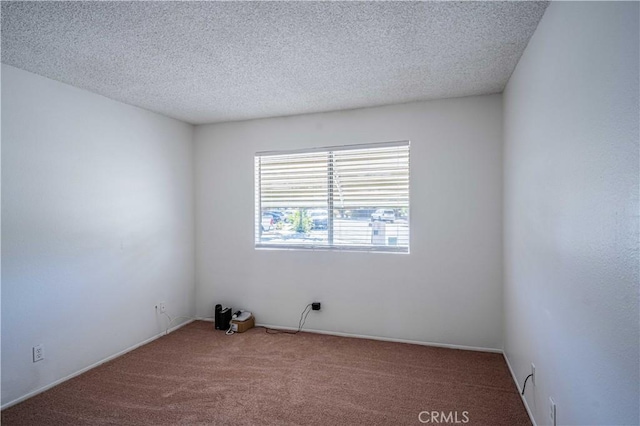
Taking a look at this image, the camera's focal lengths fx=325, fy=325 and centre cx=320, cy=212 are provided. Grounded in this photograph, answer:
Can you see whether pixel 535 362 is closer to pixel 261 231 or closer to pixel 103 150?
pixel 261 231

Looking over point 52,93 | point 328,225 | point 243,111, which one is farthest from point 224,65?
point 328,225

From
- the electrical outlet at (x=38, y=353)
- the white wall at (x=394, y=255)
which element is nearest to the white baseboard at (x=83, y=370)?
the electrical outlet at (x=38, y=353)

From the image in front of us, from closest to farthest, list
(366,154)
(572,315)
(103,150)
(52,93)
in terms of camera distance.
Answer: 1. (572,315)
2. (52,93)
3. (103,150)
4. (366,154)

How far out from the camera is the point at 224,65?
2486 mm

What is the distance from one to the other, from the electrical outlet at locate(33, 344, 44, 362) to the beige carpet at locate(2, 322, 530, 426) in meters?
0.28

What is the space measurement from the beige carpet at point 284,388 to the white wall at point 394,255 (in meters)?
0.35

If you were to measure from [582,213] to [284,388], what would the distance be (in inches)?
90.5

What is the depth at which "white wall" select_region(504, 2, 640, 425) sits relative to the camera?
1076 mm

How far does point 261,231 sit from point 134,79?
208cm

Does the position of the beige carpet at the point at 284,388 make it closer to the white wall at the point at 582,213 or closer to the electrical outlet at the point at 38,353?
the electrical outlet at the point at 38,353

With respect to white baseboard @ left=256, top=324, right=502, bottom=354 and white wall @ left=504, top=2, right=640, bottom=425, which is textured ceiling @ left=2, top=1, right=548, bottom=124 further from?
white baseboard @ left=256, top=324, right=502, bottom=354

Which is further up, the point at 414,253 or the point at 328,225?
the point at 328,225

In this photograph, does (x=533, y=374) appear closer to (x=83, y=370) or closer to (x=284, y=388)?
(x=284, y=388)

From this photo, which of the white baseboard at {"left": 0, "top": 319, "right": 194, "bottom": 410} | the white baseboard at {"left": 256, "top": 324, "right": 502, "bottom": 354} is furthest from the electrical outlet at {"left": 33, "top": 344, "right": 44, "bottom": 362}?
the white baseboard at {"left": 256, "top": 324, "right": 502, "bottom": 354}
